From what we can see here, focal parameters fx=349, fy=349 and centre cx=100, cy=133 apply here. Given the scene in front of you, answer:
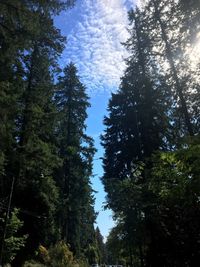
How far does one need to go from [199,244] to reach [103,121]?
20.0 metres

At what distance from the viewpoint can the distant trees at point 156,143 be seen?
922cm

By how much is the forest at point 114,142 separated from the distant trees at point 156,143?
2.1 inches

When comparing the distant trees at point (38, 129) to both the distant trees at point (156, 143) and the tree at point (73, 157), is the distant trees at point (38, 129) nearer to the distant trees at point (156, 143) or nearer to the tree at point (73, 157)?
the tree at point (73, 157)

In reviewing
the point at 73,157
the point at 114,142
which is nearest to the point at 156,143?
the point at 114,142

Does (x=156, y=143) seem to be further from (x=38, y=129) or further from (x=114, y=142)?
(x=38, y=129)

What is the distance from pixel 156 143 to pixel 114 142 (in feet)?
16.1

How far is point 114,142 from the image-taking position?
27.6 m

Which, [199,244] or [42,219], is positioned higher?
[42,219]

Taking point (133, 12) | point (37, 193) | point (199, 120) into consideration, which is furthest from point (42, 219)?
point (133, 12)

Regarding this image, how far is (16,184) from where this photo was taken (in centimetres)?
1898

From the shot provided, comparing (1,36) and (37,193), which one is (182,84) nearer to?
(1,36)

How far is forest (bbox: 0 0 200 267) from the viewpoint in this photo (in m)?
11.6

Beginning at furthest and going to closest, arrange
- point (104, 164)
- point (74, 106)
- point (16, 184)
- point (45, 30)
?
point (74, 106), point (104, 164), point (16, 184), point (45, 30)

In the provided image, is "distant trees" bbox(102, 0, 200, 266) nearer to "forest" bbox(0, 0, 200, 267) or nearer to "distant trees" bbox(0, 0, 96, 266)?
"forest" bbox(0, 0, 200, 267)
